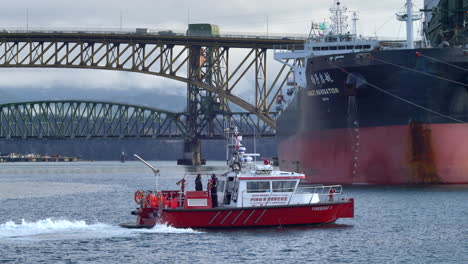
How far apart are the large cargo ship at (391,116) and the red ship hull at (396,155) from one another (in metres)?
0.07

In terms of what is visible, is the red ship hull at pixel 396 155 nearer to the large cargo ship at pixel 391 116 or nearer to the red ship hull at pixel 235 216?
the large cargo ship at pixel 391 116

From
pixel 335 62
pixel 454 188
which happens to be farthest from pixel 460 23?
pixel 454 188

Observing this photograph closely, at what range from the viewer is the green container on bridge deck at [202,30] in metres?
129

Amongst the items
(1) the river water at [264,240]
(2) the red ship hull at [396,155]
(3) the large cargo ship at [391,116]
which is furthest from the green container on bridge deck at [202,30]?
(1) the river water at [264,240]

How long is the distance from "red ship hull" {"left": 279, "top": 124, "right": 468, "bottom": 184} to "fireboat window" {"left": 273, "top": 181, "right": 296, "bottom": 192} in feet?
71.8

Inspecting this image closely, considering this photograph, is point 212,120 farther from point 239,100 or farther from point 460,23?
point 460,23

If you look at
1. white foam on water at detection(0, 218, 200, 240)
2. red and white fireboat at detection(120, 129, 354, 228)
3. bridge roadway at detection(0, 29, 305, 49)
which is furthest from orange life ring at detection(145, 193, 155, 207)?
bridge roadway at detection(0, 29, 305, 49)

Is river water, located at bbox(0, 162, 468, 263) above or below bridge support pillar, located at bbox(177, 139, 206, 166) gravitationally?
below

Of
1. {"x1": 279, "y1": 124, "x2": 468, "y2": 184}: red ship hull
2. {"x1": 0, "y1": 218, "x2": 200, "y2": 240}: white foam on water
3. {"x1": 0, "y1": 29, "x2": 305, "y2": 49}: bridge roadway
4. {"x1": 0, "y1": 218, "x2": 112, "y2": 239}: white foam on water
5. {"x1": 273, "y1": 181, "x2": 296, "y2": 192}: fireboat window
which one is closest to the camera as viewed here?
{"x1": 0, "y1": 218, "x2": 200, "y2": 240}: white foam on water

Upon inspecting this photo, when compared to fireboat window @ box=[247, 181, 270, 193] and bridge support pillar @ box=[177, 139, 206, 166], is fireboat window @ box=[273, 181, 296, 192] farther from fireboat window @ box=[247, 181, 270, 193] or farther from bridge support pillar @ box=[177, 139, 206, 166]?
bridge support pillar @ box=[177, 139, 206, 166]

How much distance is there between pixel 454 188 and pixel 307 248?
1053 inches

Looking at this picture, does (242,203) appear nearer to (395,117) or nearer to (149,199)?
(149,199)

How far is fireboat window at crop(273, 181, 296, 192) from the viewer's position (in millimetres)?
43250

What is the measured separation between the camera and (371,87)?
65.4m
